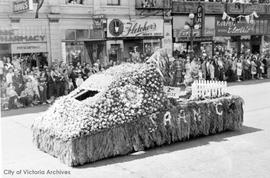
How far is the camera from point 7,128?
1217 cm

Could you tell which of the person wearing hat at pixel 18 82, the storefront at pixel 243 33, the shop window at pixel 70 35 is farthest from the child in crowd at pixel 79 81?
the storefront at pixel 243 33

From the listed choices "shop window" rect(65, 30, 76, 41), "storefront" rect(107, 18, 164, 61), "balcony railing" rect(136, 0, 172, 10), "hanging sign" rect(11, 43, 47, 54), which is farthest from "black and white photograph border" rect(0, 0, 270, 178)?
"balcony railing" rect(136, 0, 172, 10)

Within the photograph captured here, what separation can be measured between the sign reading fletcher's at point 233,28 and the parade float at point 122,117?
71.0 feet

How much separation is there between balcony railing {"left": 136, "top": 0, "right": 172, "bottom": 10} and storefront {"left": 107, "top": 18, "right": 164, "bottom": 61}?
0.86m

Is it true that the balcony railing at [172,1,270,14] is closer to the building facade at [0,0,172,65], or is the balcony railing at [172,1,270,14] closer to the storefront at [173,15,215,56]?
the storefront at [173,15,215,56]

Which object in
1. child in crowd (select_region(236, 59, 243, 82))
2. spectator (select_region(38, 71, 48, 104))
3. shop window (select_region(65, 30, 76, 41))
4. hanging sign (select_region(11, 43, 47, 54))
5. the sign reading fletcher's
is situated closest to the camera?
spectator (select_region(38, 71, 48, 104))

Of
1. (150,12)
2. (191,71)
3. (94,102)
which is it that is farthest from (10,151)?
(150,12)

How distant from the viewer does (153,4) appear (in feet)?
86.8

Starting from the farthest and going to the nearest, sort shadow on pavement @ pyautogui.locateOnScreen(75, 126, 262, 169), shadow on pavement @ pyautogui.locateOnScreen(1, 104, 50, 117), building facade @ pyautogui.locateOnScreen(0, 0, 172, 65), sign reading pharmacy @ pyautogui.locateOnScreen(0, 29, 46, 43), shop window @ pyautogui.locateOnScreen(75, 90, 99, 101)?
building facade @ pyautogui.locateOnScreen(0, 0, 172, 65) → sign reading pharmacy @ pyautogui.locateOnScreen(0, 29, 46, 43) → shadow on pavement @ pyautogui.locateOnScreen(1, 104, 50, 117) → shop window @ pyautogui.locateOnScreen(75, 90, 99, 101) → shadow on pavement @ pyautogui.locateOnScreen(75, 126, 262, 169)

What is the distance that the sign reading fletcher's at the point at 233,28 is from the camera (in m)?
31.0

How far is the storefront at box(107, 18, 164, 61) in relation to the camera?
2452cm

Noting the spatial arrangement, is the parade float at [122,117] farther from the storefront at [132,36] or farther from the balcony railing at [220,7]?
the balcony railing at [220,7]

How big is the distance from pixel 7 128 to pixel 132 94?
5.15 meters

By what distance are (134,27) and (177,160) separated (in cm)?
1787
